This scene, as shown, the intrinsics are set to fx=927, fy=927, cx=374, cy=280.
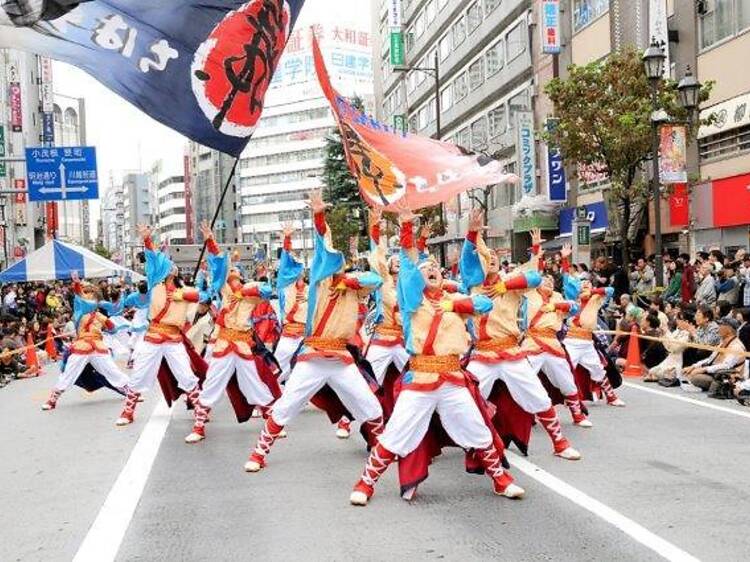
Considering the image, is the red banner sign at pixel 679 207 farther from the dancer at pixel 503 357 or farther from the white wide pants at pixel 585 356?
the dancer at pixel 503 357

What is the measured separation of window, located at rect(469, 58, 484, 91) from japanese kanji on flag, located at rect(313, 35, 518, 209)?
3148cm

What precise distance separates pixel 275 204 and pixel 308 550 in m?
105

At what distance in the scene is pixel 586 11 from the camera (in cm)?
3098

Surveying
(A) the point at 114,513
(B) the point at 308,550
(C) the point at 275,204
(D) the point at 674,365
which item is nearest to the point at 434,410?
(B) the point at 308,550

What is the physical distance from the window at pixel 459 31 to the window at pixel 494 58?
4136 mm

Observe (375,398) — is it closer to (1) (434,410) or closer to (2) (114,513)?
(1) (434,410)

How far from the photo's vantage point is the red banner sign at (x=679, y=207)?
2434 centimetres

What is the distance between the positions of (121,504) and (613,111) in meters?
16.1

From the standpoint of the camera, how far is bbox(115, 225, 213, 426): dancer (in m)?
10.5

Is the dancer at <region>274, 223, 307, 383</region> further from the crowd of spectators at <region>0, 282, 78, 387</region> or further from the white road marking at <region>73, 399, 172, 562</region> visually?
the crowd of spectators at <region>0, 282, 78, 387</region>

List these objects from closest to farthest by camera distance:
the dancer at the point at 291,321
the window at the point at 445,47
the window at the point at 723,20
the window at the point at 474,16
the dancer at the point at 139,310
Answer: the dancer at the point at 291,321 < the dancer at the point at 139,310 < the window at the point at 723,20 < the window at the point at 474,16 < the window at the point at 445,47

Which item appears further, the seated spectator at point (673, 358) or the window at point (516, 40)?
the window at point (516, 40)

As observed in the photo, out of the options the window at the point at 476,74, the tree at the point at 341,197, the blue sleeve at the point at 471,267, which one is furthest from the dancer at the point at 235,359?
the tree at the point at 341,197

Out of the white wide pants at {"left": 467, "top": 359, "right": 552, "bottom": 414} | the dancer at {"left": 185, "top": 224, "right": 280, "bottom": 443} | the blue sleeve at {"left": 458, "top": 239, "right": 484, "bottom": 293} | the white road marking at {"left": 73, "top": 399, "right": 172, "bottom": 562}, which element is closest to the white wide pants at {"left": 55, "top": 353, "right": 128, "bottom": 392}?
the white road marking at {"left": 73, "top": 399, "right": 172, "bottom": 562}
